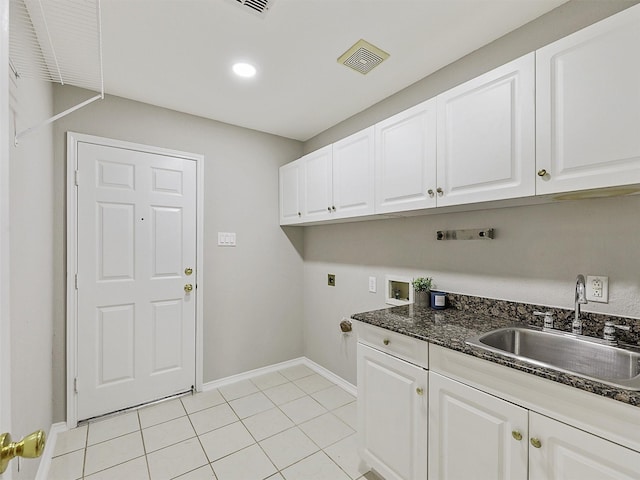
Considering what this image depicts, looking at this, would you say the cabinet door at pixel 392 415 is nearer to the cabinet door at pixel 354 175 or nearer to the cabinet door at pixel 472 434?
the cabinet door at pixel 472 434

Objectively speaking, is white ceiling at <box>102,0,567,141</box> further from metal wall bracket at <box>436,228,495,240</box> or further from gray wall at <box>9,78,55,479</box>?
metal wall bracket at <box>436,228,495,240</box>

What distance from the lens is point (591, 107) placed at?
113cm

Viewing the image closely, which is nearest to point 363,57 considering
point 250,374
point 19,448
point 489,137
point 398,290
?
point 489,137

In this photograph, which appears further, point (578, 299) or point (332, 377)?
point (332, 377)

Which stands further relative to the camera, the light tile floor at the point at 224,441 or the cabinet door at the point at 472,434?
the light tile floor at the point at 224,441

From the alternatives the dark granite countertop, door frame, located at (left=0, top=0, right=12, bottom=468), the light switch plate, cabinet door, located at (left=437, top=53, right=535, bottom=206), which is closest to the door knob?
door frame, located at (left=0, top=0, right=12, bottom=468)

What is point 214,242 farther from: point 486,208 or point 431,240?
point 486,208

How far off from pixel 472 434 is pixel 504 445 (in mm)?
116

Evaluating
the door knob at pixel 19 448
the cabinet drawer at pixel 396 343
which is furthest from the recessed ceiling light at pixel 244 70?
the door knob at pixel 19 448

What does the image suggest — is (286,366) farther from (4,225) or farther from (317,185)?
(4,225)

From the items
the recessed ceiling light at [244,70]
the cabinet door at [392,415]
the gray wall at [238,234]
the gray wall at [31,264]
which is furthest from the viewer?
the gray wall at [238,234]

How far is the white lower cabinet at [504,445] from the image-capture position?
0.90m

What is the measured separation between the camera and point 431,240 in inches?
80.8

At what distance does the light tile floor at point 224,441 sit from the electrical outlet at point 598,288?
1478mm
